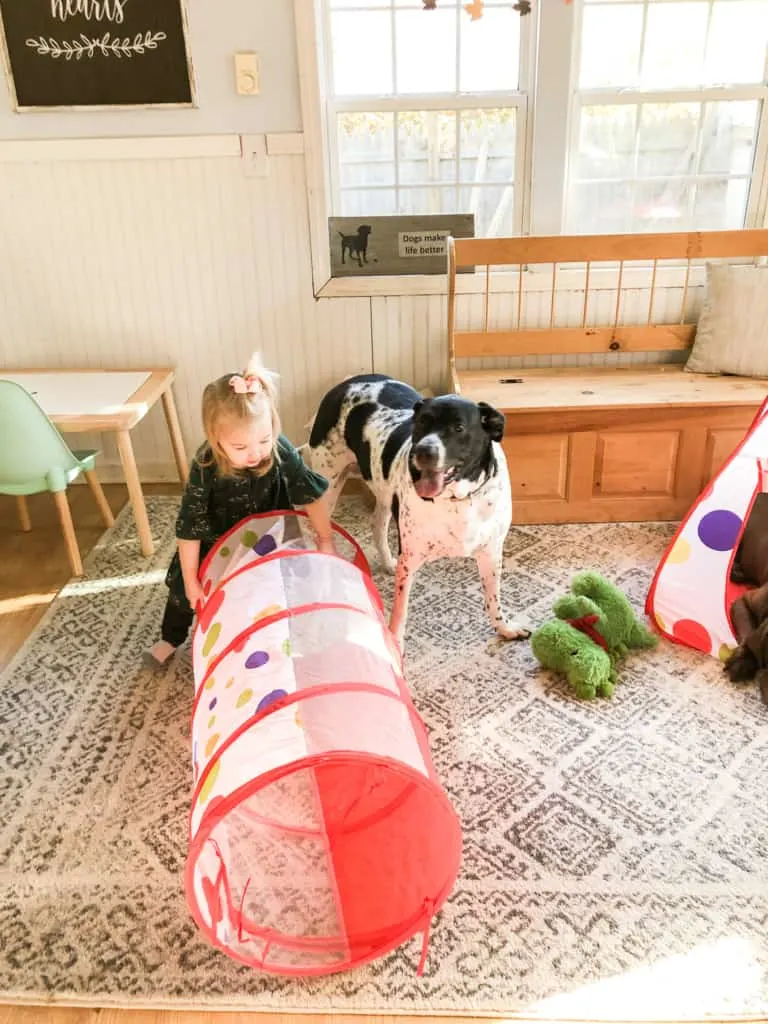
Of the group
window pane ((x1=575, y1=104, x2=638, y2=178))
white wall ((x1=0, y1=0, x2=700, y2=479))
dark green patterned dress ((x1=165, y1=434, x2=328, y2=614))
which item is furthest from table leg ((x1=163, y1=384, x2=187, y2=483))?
window pane ((x1=575, y1=104, x2=638, y2=178))

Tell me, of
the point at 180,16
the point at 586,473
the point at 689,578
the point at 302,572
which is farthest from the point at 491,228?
the point at 302,572

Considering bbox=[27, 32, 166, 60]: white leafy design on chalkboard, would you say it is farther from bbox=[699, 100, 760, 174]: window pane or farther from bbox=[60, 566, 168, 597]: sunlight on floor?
bbox=[699, 100, 760, 174]: window pane

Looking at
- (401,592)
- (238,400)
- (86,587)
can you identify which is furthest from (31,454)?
(401,592)

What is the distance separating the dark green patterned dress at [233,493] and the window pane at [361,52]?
1775 millimetres

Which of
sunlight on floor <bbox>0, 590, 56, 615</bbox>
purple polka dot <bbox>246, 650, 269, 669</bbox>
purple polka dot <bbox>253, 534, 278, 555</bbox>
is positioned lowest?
sunlight on floor <bbox>0, 590, 56, 615</bbox>

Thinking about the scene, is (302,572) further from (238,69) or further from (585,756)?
(238,69)

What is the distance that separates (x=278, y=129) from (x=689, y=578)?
2129 millimetres

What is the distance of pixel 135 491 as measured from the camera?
283cm

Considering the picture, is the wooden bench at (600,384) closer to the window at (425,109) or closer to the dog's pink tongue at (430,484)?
the window at (425,109)

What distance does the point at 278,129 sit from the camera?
2.97 metres

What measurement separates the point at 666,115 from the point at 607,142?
240mm

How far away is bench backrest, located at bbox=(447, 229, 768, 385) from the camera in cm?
296

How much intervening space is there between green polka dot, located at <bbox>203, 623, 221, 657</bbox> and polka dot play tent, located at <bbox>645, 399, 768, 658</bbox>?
133 cm

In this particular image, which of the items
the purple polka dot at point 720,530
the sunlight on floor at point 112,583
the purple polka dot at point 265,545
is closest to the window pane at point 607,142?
the purple polka dot at point 720,530
